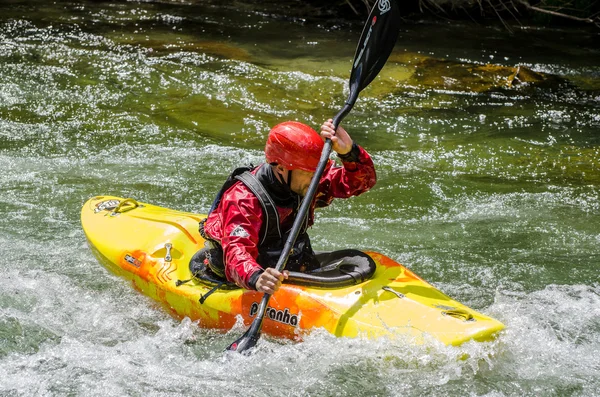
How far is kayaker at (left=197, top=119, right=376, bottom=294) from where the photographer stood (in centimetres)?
352

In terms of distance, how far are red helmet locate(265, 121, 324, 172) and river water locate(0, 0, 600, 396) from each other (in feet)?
2.76

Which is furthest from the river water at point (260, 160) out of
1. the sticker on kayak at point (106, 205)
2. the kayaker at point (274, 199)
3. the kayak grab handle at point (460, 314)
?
Result: the kayaker at point (274, 199)

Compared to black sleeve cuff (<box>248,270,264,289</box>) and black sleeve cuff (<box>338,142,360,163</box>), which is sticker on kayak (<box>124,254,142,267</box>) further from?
black sleeve cuff (<box>338,142,360,163</box>)

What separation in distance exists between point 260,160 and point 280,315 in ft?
10.1

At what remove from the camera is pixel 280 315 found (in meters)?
3.69

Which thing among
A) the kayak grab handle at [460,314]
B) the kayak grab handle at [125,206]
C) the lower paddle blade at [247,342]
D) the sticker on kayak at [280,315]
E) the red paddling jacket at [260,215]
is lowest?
the kayak grab handle at [125,206]

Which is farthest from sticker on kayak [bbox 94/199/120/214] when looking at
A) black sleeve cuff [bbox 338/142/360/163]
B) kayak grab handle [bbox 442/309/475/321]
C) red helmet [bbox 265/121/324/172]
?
kayak grab handle [bbox 442/309/475/321]

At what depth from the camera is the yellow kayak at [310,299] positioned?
3.47 metres

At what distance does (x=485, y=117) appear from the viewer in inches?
303

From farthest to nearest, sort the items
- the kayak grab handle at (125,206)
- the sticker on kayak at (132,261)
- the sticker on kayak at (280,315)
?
the kayak grab handle at (125,206) < the sticker on kayak at (132,261) < the sticker on kayak at (280,315)

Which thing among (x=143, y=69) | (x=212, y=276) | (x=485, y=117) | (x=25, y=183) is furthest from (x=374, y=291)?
(x=143, y=69)

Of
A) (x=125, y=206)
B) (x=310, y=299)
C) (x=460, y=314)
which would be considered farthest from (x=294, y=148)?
(x=125, y=206)

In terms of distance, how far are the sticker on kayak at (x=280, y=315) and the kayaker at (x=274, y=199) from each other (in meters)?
0.20

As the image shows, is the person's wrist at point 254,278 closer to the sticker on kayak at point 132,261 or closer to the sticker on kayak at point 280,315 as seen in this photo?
the sticker on kayak at point 280,315
